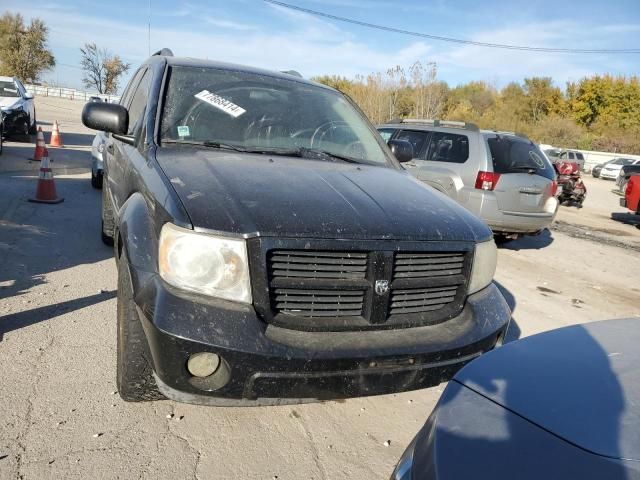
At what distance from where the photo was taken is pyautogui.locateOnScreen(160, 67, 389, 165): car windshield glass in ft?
10.8

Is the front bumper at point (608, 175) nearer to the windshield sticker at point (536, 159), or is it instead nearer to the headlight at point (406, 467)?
the windshield sticker at point (536, 159)

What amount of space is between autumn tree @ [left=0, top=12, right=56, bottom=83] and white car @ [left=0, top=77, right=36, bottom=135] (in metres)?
42.9

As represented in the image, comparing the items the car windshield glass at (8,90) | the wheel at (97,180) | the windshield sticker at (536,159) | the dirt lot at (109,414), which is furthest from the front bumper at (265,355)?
the car windshield glass at (8,90)

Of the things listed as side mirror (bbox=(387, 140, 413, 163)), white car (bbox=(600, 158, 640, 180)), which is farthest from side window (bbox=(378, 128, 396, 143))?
white car (bbox=(600, 158, 640, 180))

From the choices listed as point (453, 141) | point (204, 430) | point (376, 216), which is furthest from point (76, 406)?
point (453, 141)

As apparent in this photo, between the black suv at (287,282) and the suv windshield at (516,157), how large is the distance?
494 centimetres

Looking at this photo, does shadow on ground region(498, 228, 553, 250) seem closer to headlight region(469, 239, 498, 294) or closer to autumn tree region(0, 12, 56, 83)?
headlight region(469, 239, 498, 294)

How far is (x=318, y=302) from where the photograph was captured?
2.28m

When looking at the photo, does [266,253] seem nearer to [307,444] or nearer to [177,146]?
[307,444]

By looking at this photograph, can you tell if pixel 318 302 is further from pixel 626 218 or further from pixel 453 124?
pixel 626 218

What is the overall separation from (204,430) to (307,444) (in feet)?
1.71

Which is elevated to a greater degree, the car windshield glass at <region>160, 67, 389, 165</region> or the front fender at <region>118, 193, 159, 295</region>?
the car windshield glass at <region>160, 67, 389, 165</region>

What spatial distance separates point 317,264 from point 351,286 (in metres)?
0.18

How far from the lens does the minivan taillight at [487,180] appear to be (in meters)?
7.39
